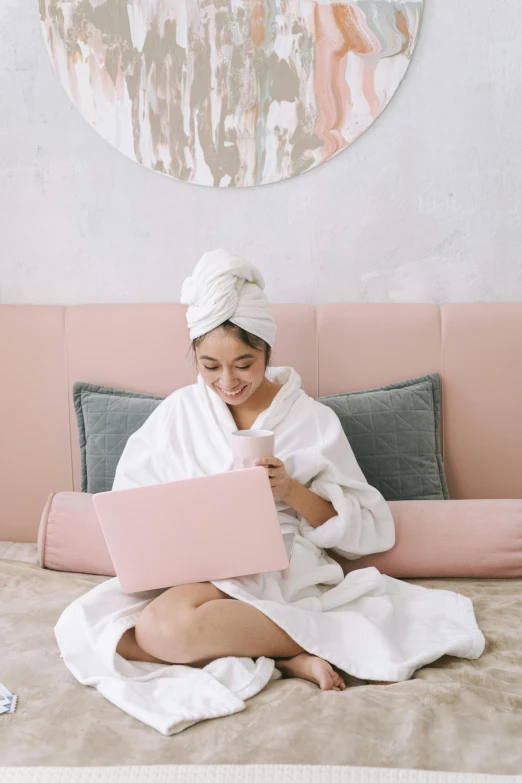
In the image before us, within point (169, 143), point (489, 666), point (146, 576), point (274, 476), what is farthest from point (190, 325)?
point (489, 666)

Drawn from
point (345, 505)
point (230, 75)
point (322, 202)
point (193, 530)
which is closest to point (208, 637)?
point (193, 530)

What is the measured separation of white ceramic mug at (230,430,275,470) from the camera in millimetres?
1597

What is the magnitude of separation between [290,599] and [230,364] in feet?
1.70

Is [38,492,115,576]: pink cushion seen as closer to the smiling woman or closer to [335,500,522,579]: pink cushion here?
the smiling woman

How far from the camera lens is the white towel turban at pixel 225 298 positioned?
6.02ft

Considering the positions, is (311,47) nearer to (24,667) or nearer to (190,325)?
(190,325)

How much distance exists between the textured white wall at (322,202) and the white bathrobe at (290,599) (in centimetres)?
54

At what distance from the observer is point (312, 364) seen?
2.27 metres

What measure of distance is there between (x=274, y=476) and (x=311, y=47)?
1.27 m

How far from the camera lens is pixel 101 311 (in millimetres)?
2311

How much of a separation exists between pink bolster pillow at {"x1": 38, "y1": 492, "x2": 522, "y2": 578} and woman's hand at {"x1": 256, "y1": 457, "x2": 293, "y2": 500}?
28 centimetres

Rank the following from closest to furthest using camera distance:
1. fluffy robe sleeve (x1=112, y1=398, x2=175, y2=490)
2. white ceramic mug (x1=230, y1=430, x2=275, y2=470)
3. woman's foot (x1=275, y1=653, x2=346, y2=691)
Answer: woman's foot (x1=275, y1=653, x2=346, y2=691), white ceramic mug (x1=230, y1=430, x2=275, y2=470), fluffy robe sleeve (x1=112, y1=398, x2=175, y2=490)

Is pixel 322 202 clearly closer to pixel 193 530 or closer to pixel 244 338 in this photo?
pixel 244 338

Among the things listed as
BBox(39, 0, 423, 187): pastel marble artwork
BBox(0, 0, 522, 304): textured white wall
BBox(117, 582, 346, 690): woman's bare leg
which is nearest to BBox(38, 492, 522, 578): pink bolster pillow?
BBox(117, 582, 346, 690): woman's bare leg
